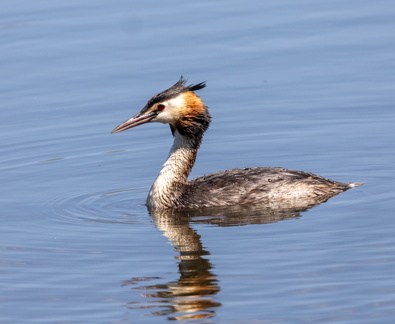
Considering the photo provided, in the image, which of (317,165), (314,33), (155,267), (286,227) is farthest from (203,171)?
(314,33)

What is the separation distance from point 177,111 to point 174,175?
2.70 ft

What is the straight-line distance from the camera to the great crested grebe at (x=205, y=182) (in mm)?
13070

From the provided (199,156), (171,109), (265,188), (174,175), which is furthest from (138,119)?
(199,156)

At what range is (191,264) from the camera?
10.9 m

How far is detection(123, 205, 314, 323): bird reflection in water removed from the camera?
9602mm

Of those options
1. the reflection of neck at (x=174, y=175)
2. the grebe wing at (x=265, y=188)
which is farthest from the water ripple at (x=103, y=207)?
the grebe wing at (x=265, y=188)

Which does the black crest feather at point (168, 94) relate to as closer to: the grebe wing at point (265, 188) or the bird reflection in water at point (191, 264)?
the grebe wing at point (265, 188)

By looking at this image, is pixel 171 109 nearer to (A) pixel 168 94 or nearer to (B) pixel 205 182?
(A) pixel 168 94

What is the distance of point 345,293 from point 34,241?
152 inches

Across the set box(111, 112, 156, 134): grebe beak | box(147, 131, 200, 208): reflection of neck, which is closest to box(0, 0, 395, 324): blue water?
box(147, 131, 200, 208): reflection of neck

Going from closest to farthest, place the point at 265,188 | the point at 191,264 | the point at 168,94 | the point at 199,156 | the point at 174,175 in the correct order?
1. the point at 191,264
2. the point at 265,188
3. the point at 168,94
4. the point at 174,175
5. the point at 199,156

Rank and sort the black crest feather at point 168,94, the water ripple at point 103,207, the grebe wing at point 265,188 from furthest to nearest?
the black crest feather at point 168,94
the grebe wing at point 265,188
the water ripple at point 103,207

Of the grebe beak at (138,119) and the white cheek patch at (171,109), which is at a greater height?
the white cheek patch at (171,109)

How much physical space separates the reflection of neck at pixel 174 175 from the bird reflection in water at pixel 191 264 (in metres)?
0.19
